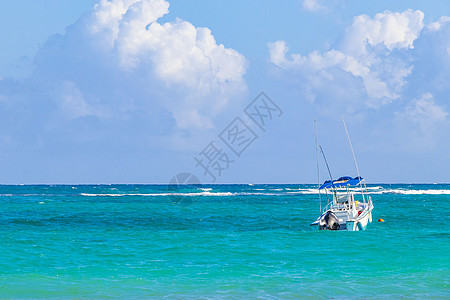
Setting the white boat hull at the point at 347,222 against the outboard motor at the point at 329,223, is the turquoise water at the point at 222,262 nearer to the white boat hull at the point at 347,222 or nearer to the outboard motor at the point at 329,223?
the white boat hull at the point at 347,222

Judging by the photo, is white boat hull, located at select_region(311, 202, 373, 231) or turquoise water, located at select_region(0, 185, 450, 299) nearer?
turquoise water, located at select_region(0, 185, 450, 299)

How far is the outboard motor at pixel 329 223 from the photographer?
118 ft

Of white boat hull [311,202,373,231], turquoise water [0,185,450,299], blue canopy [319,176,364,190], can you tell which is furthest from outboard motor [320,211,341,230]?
blue canopy [319,176,364,190]

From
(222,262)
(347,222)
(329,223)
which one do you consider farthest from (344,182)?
(222,262)

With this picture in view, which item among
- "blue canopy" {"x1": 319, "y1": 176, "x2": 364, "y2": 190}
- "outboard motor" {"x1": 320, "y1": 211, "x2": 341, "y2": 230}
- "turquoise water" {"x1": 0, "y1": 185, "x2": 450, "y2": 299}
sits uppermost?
"blue canopy" {"x1": 319, "y1": 176, "x2": 364, "y2": 190}

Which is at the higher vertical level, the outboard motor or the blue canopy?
the blue canopy

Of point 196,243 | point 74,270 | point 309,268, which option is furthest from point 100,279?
point 196,243

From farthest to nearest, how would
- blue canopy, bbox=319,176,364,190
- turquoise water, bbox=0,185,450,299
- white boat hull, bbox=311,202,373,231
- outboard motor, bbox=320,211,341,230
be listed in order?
blue canopy, bbox=319,176,364,190
white boat hull, bbox=311,202,373,231
outboard motor, bbox=320,211,341,230
turquoise water, bbox=0,185,450,299

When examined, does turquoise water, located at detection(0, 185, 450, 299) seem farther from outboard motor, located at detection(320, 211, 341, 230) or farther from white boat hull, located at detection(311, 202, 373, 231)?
outboard motor, located at detection(320, 211, 341, 230)

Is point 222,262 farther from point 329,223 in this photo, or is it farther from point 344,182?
point 344,182

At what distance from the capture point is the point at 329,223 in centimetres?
3591

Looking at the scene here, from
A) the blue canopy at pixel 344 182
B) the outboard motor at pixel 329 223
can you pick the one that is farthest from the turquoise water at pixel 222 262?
the blue canopy at pixel 344 182

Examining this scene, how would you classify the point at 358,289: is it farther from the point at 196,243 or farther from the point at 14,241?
the point at 14,241

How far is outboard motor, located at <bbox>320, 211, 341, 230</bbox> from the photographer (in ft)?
118
